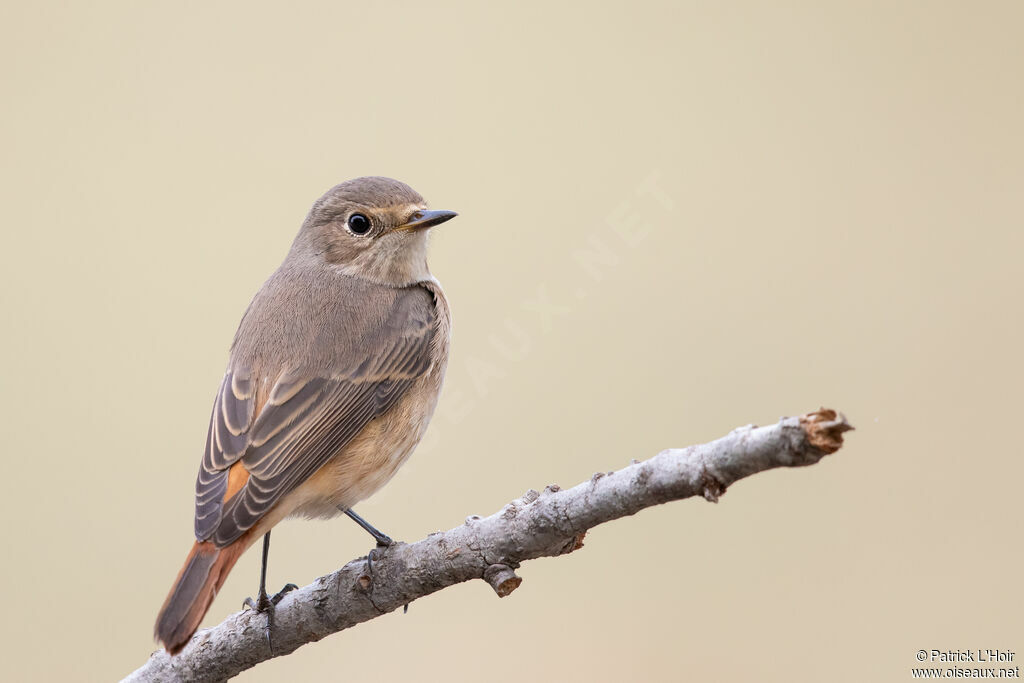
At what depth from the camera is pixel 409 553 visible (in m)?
3.53

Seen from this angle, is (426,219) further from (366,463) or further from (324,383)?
(366,463)

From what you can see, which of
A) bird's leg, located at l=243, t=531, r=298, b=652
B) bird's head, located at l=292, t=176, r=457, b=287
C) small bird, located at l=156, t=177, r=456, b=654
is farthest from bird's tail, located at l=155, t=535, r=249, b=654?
bird's head, located at l=292, t=176, r=457, b=287

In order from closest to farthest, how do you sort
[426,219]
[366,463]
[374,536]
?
[374,536], [366,463], [426,219]

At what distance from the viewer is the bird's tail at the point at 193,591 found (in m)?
3.25

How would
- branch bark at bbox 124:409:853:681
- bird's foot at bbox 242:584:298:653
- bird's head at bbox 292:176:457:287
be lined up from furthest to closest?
bird's head at bbox 292:176:457:287 < bird's foot at bbox 242:584:298:653 < branch bark at bbox 124:409:853:681

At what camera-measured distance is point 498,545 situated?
3084 mm

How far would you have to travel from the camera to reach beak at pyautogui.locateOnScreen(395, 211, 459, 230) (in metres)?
4.74

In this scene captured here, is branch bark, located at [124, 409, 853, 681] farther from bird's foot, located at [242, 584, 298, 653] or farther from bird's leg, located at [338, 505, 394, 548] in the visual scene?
bird's leg, located at [338, 505, 394, 548]

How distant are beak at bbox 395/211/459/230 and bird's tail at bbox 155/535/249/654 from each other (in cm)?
181

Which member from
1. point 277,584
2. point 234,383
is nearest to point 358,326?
point 234,383

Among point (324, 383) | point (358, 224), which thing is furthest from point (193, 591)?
point (358, 224)

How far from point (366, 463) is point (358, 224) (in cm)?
136

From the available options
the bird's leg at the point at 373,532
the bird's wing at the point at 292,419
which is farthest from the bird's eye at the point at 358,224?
the bird's leg at the point at 373,532

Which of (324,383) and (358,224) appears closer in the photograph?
(324,383)
